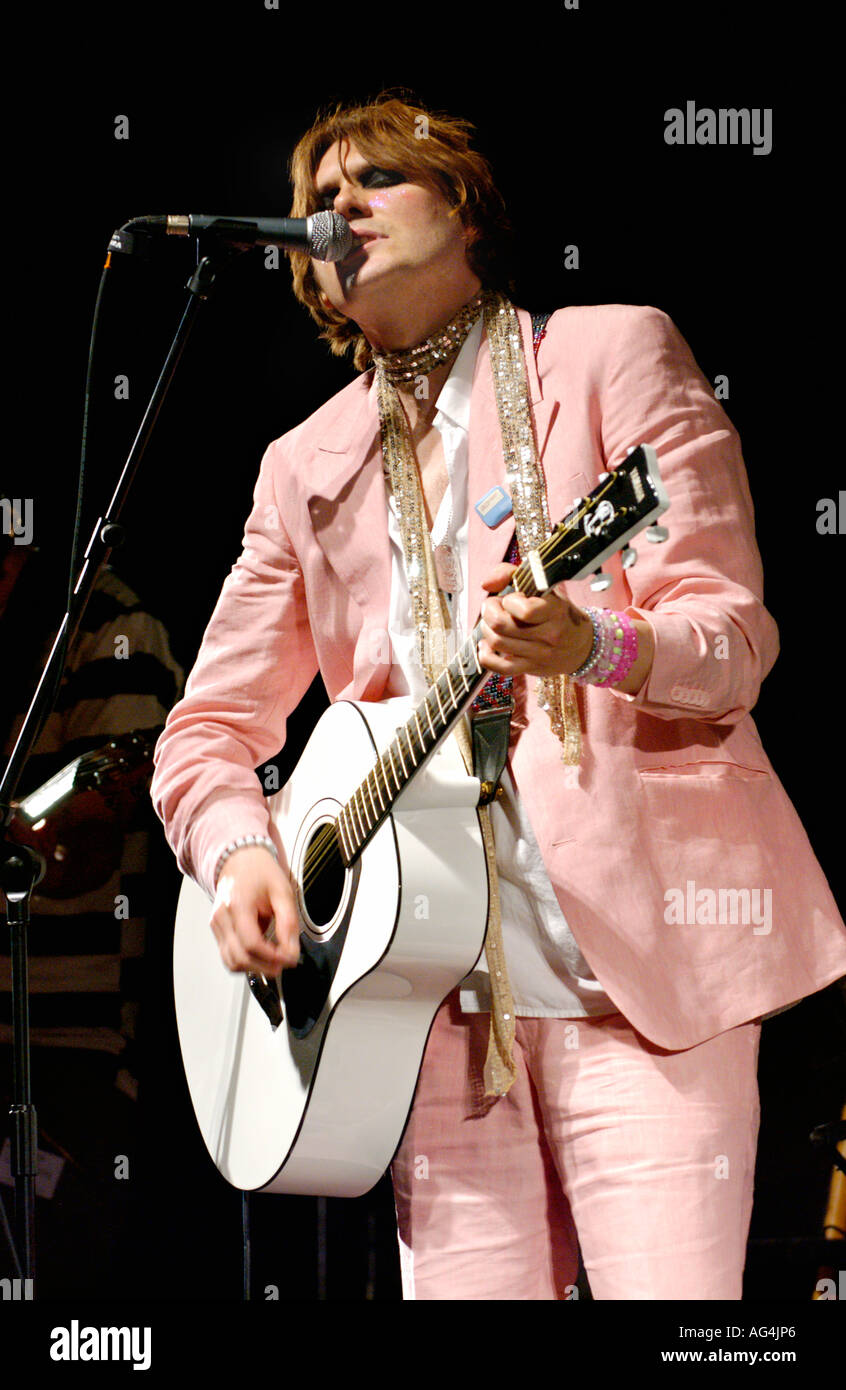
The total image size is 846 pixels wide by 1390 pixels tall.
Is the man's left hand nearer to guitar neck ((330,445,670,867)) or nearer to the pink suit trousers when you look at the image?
guitar neck ((330,445,670,867))

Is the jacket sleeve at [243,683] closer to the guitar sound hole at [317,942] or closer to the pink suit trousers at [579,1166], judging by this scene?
the guitar sound hole at [317,942]

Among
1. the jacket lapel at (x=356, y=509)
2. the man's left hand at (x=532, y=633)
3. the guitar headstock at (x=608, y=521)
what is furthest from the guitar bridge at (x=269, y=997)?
the guitar headstock at (x=608, y=521)

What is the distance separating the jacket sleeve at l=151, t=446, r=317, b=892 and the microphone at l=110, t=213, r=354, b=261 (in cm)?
32

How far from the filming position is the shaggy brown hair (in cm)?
188

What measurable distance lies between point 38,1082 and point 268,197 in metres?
1.96

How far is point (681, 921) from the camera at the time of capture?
153 centimetres

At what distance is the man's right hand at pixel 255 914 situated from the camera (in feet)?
5.68

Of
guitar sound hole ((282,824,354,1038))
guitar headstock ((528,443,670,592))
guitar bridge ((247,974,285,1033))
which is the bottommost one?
guitar bridge ((247,974,285,1033))

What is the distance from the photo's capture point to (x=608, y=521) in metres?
1.26

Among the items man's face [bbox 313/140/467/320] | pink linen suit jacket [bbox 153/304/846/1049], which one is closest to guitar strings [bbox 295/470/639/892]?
pink linen suit jacket [bbox 153/304/846/1049]

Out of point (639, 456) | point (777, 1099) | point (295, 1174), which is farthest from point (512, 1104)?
point (777, 1099)

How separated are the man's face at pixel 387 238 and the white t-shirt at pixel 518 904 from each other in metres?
0.21
